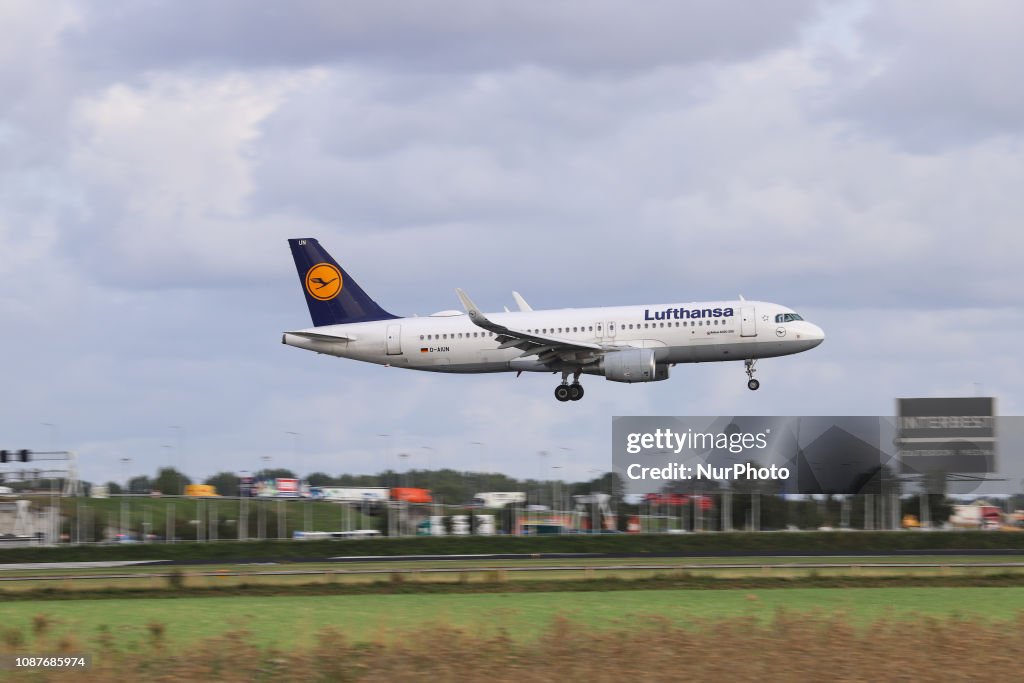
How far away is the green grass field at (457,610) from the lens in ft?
95.8

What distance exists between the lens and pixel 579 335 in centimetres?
6625

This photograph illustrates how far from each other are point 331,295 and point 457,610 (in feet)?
141

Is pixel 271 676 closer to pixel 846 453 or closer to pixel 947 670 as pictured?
pixel 947 670

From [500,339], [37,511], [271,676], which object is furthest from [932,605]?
[37,511]

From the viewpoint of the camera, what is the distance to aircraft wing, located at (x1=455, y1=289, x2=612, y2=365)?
208 feet

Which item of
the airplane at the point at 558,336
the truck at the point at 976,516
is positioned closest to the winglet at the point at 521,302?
the airplane at the point at 558,336

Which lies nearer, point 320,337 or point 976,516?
point 320,337

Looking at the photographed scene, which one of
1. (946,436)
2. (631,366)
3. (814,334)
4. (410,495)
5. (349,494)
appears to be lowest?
(349,494)

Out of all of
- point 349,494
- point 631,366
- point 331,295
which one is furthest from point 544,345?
point 349,494

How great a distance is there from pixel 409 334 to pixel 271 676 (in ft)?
155

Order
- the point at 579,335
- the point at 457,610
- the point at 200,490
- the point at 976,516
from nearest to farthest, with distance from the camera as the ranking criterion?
1. the point at 457,610
2. the point at 579,335
3. the point at 976,516
4. the point at 200,490

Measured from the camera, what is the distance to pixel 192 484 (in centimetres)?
11031

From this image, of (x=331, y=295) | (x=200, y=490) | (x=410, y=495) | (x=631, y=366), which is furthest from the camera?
(x=200, y=490)

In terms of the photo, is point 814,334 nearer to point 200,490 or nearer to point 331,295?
point 331,295
